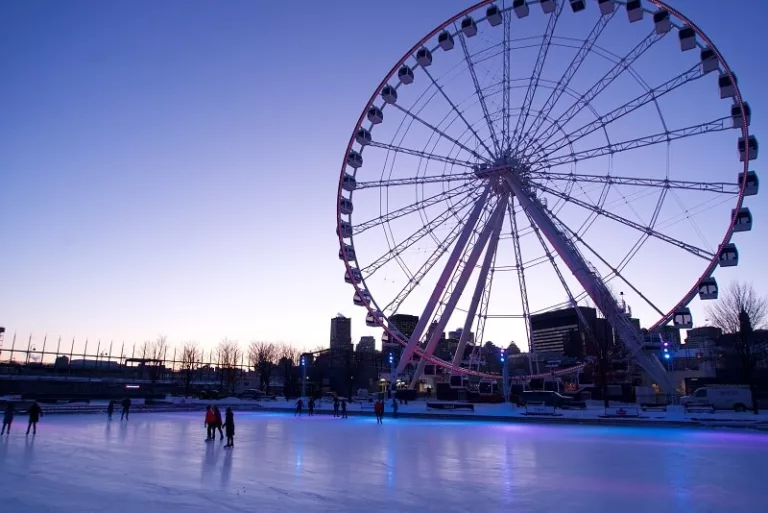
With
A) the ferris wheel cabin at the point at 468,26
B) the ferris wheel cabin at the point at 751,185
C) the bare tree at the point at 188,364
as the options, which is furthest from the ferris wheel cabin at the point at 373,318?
the bare tree at the point at 188,364

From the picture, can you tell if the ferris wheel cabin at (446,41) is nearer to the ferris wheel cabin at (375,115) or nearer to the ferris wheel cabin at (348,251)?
the ferris wheel cabin at (375,115)

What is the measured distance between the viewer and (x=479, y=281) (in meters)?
42.2

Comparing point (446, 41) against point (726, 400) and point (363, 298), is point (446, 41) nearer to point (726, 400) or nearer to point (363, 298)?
point (363, 298)

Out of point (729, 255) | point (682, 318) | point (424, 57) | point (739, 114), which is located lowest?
point (682, 318)

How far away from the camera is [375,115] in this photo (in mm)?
42281

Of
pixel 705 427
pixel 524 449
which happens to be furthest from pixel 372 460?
pixel 705 427

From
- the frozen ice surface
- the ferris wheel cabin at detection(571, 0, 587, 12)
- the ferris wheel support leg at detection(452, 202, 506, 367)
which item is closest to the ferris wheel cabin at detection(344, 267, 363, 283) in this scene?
the ferris wheel support leg at detection(452, 202, 506, 367)

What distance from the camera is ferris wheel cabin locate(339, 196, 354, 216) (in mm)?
44094

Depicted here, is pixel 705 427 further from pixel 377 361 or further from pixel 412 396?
pixel 377 361

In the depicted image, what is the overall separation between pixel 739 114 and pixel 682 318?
12418 mm

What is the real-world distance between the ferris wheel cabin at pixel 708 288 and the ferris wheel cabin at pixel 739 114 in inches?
360

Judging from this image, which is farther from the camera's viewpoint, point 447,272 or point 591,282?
point 447,272

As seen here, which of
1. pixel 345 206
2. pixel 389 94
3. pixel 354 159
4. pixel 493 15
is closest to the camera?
pixel 493 15

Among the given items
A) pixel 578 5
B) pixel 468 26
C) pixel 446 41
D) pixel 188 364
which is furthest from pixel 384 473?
pixel 188 364
